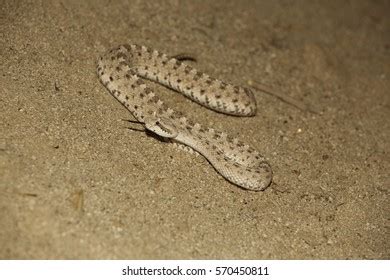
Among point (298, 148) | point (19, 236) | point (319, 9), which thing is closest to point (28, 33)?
point (19, 236)

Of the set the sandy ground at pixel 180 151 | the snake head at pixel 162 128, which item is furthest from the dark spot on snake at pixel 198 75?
the snake head at pixel 162 128

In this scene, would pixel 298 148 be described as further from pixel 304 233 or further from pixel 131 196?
pixel 131 196

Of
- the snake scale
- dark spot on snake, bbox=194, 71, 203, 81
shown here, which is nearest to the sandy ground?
the snake scale

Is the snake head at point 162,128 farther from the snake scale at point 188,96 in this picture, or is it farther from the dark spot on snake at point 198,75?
the dark spot on snake at point 198,75

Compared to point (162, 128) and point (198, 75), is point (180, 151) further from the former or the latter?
point (198, 75)

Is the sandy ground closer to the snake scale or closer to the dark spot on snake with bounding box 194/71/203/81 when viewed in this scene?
the snake scale

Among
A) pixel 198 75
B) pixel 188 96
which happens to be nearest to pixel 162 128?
pixel 188 96
